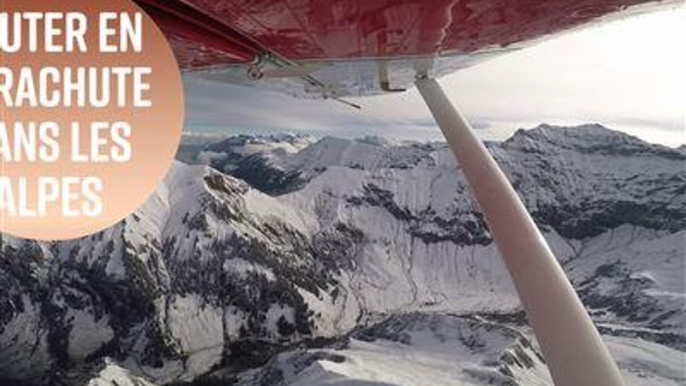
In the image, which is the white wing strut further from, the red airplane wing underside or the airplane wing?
the red airplane wing underside

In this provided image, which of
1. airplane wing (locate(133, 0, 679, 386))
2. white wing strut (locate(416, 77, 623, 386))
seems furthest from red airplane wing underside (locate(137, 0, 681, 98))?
white wing strut (locate(416, 77, 623, 386))

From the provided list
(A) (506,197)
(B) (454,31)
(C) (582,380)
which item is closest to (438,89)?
(A) (506,197)

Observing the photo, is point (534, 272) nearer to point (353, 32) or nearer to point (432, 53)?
point (432, 53)

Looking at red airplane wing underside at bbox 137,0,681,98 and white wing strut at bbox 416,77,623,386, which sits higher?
red airplane wing underside at bbox 137,0,681,98

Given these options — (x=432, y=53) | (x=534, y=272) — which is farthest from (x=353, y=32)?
(x=534, y=272)

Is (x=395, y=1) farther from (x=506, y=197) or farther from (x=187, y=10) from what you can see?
(x=506, y=197)

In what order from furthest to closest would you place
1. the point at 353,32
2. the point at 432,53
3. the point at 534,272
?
the point at 432,53, the point at 534,272, the point at 353,32
